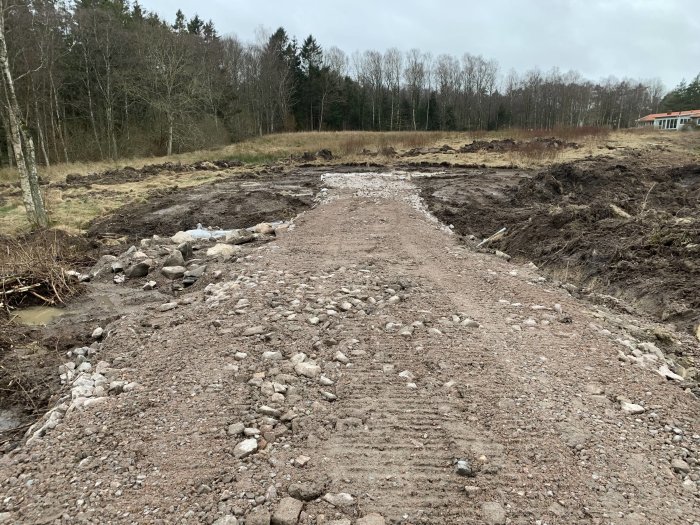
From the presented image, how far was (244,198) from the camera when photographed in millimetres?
13875

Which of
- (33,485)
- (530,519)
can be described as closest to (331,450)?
(530,519)

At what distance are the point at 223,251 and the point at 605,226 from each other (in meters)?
6.95

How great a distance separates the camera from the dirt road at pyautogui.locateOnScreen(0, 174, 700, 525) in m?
2.58

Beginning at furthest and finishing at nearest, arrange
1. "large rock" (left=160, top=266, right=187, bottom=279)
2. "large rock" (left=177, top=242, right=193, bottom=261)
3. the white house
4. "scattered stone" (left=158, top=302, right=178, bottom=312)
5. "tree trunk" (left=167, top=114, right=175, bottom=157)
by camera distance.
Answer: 1. the white house
2. "tree trunk" (left=167, top=114, right=175, bottom=157)
3. "large rock" (left=177, top=242, right=193, bottom=261)
4. "large rock" (left=160, top=266, right=187, bottom=279)
5. "scattered stone" (left=158, top=302, right=178, bottom=312)

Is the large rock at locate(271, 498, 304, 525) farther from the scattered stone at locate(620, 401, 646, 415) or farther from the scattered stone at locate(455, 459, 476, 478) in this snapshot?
the scattered stone at locate(620, 401, 646, 415)

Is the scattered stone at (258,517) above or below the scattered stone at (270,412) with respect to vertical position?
below

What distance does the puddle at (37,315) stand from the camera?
5.98 metres

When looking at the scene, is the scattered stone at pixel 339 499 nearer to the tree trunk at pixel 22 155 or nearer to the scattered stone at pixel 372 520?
the scattered stone at pixel 372 520

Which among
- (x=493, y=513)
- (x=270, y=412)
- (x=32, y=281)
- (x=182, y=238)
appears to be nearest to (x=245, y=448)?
(x=270, y=412)

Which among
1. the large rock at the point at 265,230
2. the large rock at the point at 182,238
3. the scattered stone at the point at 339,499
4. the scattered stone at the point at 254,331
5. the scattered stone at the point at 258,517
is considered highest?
the large rock at the point at 265,230

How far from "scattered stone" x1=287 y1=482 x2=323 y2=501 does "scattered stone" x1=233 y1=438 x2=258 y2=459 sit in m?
0.43

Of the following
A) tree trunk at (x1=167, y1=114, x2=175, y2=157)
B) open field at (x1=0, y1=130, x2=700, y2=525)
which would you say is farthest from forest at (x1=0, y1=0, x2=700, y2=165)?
open field at (x1=0, y1=130, x2=700, y2=525)

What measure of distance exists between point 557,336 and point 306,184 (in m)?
14.0

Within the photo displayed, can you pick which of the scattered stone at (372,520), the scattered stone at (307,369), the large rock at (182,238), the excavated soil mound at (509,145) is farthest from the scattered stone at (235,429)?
→ the excavated soil mound at (509,145)
